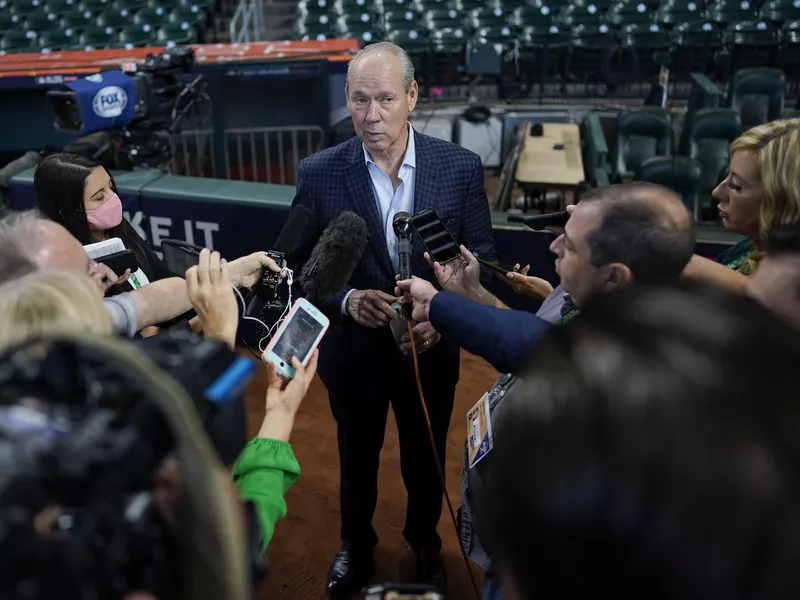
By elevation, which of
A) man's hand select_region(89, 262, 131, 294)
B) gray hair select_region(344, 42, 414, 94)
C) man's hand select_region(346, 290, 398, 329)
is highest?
gray hair select_region(344, 42, 414, 94)

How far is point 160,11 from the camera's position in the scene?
36.6 ft

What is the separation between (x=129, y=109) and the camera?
416 cm

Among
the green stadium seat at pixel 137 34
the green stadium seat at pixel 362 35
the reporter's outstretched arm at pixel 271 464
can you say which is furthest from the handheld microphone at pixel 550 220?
the green stadium seat at pixel 137 34

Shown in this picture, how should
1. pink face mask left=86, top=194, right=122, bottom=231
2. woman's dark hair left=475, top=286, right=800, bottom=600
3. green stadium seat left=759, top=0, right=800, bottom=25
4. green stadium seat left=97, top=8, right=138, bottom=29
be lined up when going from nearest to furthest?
woman's dark hair left=475, top=286, right=800, bottom=600
pink face mask left=86, top=194, right=122, bottom=231
green stadium seat left=759, top=0, right=800, bottom=25
green stadium seat left=97, top=8, right=138, bottom=29

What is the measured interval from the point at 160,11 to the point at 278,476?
11761 mm

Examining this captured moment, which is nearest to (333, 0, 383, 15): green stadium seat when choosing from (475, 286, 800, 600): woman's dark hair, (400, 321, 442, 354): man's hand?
(400, 321, 442, 354): man's hand

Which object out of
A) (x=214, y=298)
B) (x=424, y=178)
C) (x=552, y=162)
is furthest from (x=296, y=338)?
(x=552, y=162)

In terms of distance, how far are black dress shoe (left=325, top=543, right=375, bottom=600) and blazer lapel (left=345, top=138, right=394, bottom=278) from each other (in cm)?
119

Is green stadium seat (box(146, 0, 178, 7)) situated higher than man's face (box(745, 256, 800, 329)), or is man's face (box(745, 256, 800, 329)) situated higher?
green stadium seat (box(146, 0, 178, 7))

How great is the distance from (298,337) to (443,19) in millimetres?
10452

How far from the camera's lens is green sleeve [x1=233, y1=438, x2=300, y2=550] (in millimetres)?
1236

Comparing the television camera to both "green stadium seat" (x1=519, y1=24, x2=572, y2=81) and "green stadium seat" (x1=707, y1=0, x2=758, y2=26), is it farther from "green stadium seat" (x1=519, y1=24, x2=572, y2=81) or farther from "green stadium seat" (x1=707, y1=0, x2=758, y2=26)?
"green stadium seat" (x1=707, y1=0, x2=758, y2=26)

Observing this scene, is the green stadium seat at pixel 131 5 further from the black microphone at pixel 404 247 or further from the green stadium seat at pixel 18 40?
the black microphone at pixel 404 247

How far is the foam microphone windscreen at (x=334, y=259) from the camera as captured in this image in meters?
2.12
